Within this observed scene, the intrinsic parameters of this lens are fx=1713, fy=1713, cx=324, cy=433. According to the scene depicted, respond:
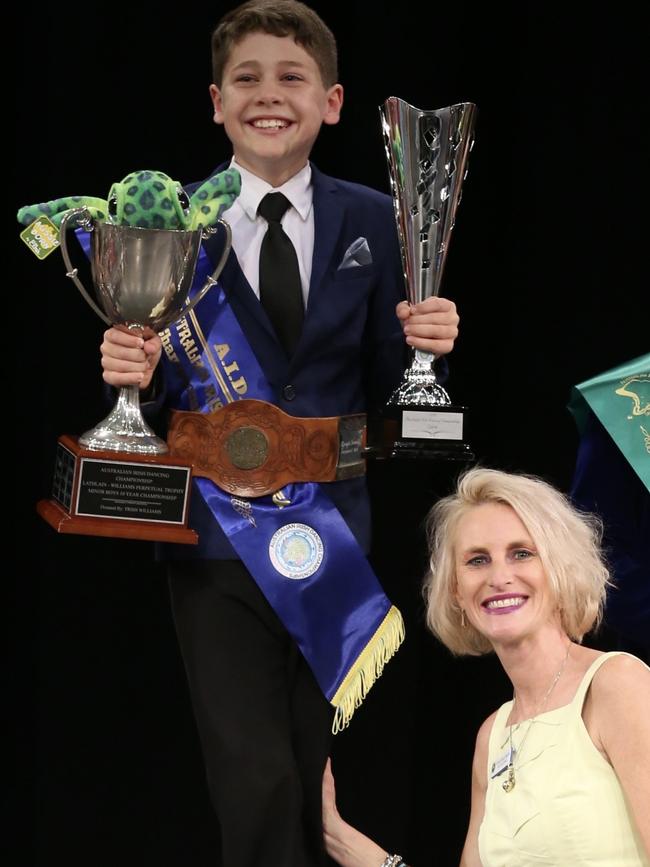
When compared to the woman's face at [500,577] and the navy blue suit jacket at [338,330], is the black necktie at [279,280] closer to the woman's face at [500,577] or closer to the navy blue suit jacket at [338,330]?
the navy blue suit jacket at [338,330]

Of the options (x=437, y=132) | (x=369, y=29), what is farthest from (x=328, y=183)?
(x=369, y=29)

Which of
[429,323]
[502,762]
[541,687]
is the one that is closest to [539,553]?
[541,687]

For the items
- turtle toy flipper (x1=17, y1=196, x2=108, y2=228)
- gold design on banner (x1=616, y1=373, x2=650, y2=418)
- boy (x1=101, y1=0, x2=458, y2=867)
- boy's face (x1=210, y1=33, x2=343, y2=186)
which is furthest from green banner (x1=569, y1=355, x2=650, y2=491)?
turtle toy flipper (x1=17, y1=196, x2=108, y2=228)

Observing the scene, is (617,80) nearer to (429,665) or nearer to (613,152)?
(613,152)

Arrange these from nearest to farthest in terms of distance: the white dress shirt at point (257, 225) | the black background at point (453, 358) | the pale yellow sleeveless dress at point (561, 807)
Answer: the pale yellow sleeveless dress at point (561, 807) < the white dress shirt at point (257, 225) < the black background at point (453, 358)

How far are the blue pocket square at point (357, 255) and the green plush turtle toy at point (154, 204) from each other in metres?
0.23

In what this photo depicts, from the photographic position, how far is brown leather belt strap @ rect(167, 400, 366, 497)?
8.59ft

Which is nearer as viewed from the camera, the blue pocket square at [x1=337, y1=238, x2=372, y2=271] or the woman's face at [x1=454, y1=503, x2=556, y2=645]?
the woman's face at [x1=454, y1=503, x2=556, y2=645]

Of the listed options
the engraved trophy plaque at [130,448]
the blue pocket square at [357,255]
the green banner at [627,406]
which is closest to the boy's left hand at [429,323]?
the blue pocket square at [357,255]

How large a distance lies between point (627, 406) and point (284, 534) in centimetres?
56

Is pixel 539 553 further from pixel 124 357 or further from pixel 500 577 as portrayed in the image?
pixel 124 357

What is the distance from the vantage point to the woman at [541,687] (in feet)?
7.22

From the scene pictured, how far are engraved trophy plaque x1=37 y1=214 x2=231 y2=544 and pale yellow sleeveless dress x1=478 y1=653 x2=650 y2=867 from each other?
0.59m

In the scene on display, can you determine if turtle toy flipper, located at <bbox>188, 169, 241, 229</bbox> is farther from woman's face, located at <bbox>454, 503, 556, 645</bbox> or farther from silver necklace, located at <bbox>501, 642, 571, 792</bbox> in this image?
silver necklace, located at <bbox>501, 642, 571, 792</bbox>
